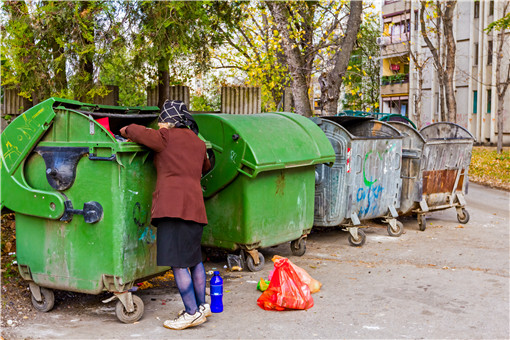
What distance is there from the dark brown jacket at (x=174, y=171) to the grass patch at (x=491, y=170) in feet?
39.9

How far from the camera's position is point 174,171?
4688 mm

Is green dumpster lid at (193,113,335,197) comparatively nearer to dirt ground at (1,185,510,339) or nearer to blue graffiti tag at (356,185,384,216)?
dirt ground at (1,185,510,339)

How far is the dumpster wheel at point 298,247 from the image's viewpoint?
7.27 m

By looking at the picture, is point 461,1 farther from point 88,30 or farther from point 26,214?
point 26,214

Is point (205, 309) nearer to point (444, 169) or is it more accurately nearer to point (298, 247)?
point (298, 247)

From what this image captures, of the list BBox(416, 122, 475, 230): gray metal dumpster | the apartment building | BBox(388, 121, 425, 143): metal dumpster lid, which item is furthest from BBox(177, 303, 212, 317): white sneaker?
the apartment building

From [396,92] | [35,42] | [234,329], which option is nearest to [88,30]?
[35,42]

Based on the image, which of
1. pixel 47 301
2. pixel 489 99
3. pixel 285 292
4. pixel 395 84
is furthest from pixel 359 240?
pixel 395 84

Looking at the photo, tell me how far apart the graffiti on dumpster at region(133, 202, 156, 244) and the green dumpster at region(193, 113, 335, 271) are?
4.78 feet

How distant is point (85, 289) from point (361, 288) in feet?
8.13

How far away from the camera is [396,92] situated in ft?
145

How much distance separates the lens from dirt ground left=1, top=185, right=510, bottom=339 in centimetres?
464

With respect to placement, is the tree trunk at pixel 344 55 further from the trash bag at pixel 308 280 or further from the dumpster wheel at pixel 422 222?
the trash bag at pixel 308 280

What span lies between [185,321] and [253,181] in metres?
2.05
